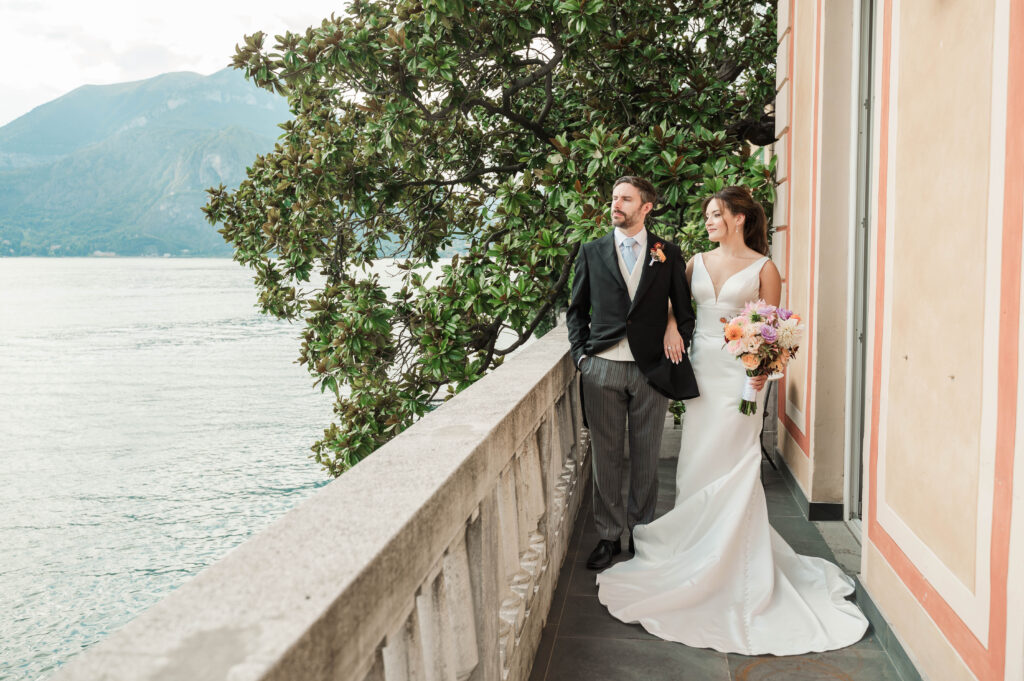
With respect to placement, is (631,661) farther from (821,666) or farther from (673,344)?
(673,344)

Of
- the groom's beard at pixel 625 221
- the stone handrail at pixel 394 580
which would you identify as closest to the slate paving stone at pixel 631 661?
the stone handrail at pixel 394 580

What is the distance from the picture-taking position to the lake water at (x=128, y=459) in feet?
83.8

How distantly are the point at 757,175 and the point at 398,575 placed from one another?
18.9 ft

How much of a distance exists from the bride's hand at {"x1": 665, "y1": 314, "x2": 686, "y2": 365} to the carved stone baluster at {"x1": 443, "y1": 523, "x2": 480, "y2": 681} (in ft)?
7.06

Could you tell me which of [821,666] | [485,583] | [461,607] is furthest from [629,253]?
[461,607]

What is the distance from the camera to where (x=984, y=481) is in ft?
8.00

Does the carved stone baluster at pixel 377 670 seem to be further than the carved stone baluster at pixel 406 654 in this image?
No

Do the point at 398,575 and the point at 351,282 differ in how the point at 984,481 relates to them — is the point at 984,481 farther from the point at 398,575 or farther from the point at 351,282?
the point at 351,282

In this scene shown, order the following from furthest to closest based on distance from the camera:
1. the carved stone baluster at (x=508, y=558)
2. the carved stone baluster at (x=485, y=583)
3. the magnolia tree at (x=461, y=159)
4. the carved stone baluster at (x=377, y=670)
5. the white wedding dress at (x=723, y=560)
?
the magnolia tree at (x=461, y=159) < the white wedding dress at (x=723, y=560) < the carved stone baluster at (x=508, y=558) < the carved stone baluster at (x=485, y=583) < the carved stone baluster at (x=377, y=670)

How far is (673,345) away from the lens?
13.8 ft

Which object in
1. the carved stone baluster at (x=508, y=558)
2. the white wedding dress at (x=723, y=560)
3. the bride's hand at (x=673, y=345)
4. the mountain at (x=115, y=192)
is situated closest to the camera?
the carved stone baluster at (x=508, y=558)

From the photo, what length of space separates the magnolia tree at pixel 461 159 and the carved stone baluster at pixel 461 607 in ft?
14.0

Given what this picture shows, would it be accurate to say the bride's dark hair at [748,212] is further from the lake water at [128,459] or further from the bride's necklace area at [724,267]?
the lake water at [128,459]

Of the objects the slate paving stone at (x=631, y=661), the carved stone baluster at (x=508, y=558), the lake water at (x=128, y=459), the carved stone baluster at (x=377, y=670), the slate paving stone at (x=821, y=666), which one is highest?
the carved stone baluster at (x=377, y=670)
